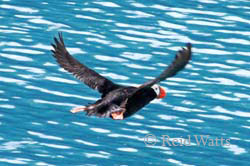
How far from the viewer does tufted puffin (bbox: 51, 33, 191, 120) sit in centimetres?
1430

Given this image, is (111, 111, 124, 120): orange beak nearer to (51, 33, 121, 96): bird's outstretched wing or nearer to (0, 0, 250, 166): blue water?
(51, 33, 121, 96): bird's outstretched wing

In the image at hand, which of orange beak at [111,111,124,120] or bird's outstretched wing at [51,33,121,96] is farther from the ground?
bird's outstretched wing at [51,33,121,96]

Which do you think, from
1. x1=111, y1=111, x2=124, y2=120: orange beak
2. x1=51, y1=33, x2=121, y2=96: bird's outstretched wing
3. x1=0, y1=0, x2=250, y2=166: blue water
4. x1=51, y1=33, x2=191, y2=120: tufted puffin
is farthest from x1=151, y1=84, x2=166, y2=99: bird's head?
x1=0, y1=0, x2=250, y2=166: blue water

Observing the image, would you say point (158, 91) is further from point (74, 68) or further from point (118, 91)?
point (74, 68)

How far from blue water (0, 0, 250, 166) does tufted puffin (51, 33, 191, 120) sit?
2034 millimetres

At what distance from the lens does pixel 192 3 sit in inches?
1066

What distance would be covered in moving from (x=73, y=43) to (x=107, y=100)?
338 inches

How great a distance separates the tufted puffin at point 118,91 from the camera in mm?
14305

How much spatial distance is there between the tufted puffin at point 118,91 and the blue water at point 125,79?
2.03 m

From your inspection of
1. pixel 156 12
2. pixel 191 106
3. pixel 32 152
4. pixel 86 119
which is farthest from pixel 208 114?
pixel 156 12

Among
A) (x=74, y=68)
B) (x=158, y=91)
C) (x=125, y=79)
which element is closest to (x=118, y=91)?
(x=158, y=91)

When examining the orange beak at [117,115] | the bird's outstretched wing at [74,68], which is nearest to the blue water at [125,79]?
the bird's outstretched wing at [74,68]

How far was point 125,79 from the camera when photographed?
2138 centimetres

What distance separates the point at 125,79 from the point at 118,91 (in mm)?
5747
